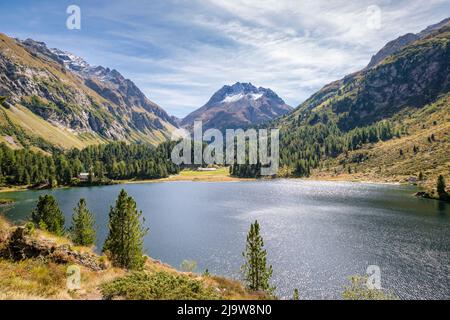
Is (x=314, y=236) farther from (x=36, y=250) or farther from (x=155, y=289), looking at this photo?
(x=36, y=250)

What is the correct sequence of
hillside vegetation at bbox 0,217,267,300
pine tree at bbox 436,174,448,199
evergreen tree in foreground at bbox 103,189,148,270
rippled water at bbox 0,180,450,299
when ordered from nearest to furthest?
hillside vegetation at bbox 0,217,267,300, evergreen tree in foreground at bbox 103,189,148,270, rippled water at bbox 0,180,450,299, pine tree at bbox 436,174,448,199

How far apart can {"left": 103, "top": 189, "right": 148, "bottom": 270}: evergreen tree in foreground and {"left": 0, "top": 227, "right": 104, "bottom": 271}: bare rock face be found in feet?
36.1

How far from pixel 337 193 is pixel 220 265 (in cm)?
12948

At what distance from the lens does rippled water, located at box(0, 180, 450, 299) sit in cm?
6375

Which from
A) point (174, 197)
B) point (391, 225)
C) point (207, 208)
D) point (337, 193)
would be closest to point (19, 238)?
point (391, 225)

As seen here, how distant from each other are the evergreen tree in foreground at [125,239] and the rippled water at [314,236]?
24.9m

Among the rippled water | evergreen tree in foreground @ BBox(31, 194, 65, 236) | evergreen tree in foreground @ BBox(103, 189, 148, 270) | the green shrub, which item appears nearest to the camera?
the green shrub

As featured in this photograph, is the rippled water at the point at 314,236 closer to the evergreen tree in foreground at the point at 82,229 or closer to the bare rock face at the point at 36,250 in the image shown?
the evergreen tree in foreground at the point at 82,229

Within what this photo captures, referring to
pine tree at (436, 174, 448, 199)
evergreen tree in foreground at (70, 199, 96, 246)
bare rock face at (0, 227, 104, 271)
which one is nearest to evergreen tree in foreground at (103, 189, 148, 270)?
bare rock face at (0, 227, 104, 271)

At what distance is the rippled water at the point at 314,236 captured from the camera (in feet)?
209

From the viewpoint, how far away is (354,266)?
70.2 m

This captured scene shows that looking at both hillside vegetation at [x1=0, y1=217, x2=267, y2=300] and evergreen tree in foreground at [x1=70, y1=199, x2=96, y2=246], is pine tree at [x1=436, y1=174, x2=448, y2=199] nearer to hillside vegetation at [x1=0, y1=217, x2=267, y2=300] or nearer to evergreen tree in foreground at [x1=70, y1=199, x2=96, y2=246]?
evergreen tree in foreground at [x1=70, y1=199, x2=96, y2=246]
